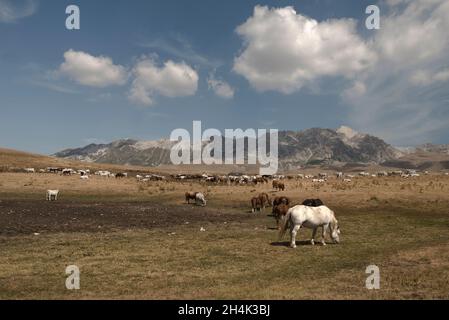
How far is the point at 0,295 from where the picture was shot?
12758 millimetres

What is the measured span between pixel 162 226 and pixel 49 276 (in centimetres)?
1362

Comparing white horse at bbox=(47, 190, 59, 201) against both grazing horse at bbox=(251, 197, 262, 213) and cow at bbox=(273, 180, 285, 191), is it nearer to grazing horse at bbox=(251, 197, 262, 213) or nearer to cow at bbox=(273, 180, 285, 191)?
grazing horse at bbox=(251, 197, 262, 213)

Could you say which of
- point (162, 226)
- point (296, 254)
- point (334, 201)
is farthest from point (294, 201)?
point (296, 254)

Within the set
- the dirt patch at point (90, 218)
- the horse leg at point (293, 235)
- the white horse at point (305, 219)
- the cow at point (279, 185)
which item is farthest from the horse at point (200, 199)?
the horse leg at point (293, 235)

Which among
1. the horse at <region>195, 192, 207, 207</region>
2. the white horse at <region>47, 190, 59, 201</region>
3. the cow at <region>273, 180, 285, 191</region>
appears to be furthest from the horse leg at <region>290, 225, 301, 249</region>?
the cow at <region>273, 180, 285, 191</region>

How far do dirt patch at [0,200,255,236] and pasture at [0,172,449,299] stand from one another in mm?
77

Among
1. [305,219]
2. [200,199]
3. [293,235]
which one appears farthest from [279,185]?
[293,235]

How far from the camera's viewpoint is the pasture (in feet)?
43.6

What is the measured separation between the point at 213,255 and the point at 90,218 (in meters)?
16.1

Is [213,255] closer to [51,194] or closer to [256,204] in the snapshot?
[256,204]

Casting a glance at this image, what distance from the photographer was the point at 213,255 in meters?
18.9

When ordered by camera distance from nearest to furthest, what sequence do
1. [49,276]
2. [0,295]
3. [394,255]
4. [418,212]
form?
[0,295], [49,276], [394,255], [418,212]

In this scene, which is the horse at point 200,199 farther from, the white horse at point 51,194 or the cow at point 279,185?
the white horse at point 51,194
